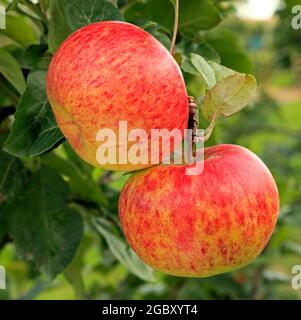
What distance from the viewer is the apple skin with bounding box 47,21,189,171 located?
80 centimetres

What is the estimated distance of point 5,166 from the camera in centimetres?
121

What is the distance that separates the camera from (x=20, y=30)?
4.15ft

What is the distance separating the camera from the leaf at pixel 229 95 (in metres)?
0.88

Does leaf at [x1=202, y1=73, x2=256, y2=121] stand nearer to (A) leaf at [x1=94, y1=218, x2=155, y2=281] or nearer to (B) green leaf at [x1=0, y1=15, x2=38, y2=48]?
(B) green leaf at [x1=0, y1=15, x2=38, y2=48]

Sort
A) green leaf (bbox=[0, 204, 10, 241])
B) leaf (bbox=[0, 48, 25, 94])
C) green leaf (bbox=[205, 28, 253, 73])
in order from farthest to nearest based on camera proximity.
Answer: green leaf (bbox=[205, 28, 253, 73])
green leaf (bbox=[0, 204, 10, 241])
leaf (bbox=[0, 48, 25, 94])

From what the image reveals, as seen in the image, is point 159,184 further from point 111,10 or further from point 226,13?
point 226,13

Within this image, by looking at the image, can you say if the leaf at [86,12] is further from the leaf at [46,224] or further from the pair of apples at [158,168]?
the leaf at [46,224]

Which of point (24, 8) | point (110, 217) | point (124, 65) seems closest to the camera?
point (124, 65)

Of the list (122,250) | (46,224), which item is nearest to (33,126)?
(46,224)

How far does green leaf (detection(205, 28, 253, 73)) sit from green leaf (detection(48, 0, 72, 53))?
486 mm

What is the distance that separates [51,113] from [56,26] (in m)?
0.19

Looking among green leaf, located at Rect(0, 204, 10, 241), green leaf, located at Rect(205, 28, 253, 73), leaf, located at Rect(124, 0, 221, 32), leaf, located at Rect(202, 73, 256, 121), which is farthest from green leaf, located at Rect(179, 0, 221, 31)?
green leaf, located at Rect(0, 204, 10, 241)
